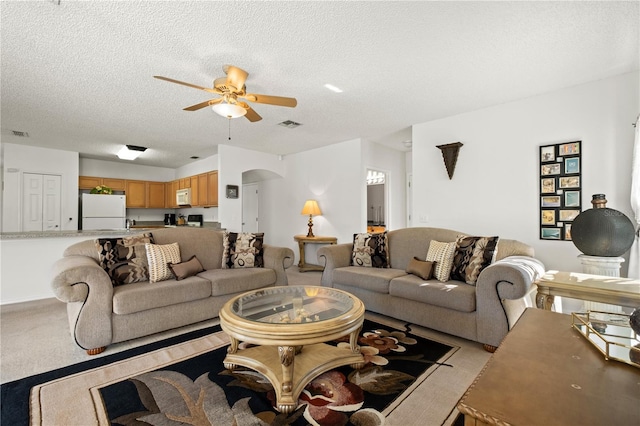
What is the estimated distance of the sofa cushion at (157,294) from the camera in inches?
96.3

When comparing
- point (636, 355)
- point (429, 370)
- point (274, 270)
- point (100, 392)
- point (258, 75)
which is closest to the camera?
point (636, 355)

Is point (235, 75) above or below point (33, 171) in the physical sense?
above

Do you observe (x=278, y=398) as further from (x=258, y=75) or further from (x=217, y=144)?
(x=217, y=144)

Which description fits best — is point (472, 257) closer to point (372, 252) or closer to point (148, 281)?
point (372, 252)

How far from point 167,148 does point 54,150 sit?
2.25m

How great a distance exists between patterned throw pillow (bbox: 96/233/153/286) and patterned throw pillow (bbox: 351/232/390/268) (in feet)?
7.93

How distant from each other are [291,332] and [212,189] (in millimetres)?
4902

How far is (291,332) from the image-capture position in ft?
5.28

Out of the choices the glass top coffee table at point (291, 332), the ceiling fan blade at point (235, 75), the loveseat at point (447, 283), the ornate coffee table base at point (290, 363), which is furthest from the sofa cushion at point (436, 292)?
the ceiling fan blade at point (235, 75)

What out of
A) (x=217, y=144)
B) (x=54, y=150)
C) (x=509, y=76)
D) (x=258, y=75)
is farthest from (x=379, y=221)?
(x=54, y=150)

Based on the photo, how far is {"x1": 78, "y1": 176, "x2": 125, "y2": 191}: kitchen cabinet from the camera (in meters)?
6.41

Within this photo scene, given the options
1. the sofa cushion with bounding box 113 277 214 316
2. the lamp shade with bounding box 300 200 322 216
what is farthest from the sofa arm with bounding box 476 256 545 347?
the lamp shade with bounding box 300 200 322 216

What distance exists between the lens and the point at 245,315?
191 cm

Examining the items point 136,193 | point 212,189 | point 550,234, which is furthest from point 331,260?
point 136,193
